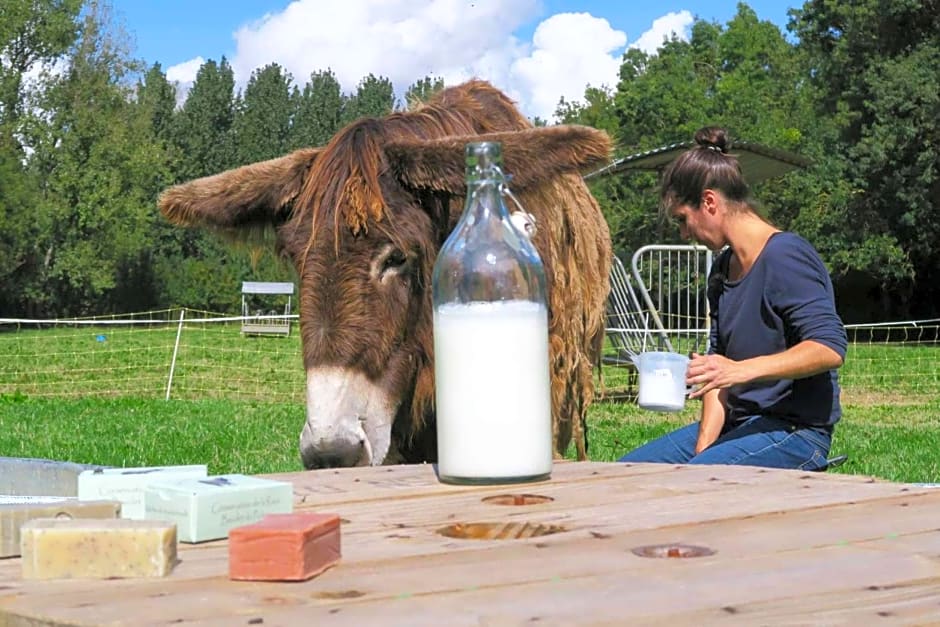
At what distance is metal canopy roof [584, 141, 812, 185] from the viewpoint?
1295 cm

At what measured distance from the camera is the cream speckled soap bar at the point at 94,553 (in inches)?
56.7

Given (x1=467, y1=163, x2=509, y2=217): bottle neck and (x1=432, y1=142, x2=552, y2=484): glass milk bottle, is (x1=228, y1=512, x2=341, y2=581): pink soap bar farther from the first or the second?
(x1=467, y1=163, x2=509, y2=217): bottle neck

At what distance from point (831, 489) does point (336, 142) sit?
2.31 metres

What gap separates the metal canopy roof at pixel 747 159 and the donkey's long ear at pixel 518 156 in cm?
883

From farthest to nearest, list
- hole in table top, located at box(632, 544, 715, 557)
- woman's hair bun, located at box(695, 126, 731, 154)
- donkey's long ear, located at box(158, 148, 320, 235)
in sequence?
1. woman's hair bun, located at box(695, 126, 731, 154)
2. donkey's long ear, located at box(158, 148, 320, 235)
3. hole in table top, located at box(632, 544, 715, 557)

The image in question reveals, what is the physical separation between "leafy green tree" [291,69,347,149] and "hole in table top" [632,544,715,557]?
73613 mm

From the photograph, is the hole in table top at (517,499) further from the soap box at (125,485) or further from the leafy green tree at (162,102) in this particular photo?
the leafy green tree at (162,102)

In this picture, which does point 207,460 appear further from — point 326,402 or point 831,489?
point 831,489

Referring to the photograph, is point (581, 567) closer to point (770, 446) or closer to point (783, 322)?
point (770, 446)

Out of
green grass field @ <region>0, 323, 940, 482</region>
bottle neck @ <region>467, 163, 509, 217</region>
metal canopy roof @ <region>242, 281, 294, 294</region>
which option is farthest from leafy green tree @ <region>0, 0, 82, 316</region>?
bottle neck @ <region>467, 163, 509, 217</region>

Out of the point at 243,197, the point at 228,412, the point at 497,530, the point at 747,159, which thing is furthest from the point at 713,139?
the point at 747,159

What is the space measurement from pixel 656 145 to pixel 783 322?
39200 mm

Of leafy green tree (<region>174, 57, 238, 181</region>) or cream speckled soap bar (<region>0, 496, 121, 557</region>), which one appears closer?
cream speckled soap bar (<region>0, 496, 121, 557</region>)

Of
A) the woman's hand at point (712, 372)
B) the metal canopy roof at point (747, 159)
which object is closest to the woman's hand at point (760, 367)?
the woman's hand at point (712, 372)
